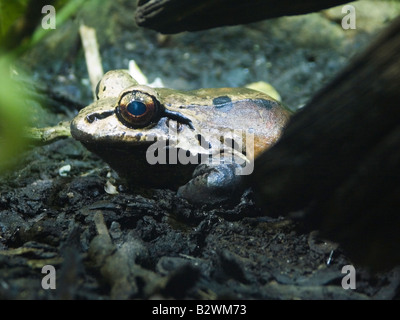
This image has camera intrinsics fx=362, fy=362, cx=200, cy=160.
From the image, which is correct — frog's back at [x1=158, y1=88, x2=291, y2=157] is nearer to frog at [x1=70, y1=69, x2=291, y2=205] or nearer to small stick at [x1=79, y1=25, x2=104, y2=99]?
frog at [x1=70, y1=69, x2=291, y2=205]

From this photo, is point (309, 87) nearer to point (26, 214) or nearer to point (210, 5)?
point (210, 5)

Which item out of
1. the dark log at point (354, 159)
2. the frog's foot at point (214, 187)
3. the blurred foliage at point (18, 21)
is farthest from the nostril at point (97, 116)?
the dark log at point (354, 159)

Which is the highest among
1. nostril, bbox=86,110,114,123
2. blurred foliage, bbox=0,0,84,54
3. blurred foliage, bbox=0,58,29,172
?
blurred foliage, bbox=0,0,84,54

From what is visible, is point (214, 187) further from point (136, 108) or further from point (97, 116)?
point (97, 116)

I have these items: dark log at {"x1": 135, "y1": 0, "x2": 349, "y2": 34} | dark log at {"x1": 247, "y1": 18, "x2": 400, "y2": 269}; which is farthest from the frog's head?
dark log at {"x1": 247, "y1": 18, "x2": 400, "y2": 269}

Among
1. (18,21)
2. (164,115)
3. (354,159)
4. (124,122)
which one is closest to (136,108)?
(124,122)
